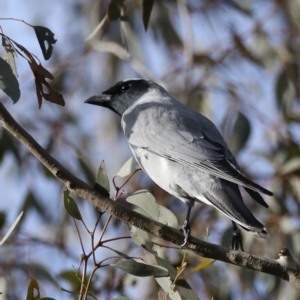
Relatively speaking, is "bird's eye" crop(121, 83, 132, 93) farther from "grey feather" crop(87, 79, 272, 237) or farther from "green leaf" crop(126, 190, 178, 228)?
"green leaf" crop(126, 190, 178, 228)

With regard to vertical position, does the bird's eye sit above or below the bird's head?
above

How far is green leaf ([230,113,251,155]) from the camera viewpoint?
4.48 metres

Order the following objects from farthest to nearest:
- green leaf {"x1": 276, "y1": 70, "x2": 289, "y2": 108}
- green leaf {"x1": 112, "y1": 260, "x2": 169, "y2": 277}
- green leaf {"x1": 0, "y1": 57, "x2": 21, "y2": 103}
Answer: green leaf {"x1": 276, "y1": 70, "x2": 289, "y2": 108} → green leaf {"x1": 112, "y1": 260, "x2": 169, "y2": 277} → green leaf {"x1": 0, "y1": 57, "x2": 21, "y2": 103}

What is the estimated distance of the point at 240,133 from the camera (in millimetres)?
4586

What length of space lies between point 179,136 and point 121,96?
0.91 m

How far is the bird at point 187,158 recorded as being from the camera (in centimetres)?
290

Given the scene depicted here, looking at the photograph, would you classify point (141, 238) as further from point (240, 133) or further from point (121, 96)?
point (240, 133)

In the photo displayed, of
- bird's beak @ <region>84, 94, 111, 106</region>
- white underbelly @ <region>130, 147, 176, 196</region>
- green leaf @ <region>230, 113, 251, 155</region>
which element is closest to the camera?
white underbelly @ <region>130, 147, 176, 196</region>

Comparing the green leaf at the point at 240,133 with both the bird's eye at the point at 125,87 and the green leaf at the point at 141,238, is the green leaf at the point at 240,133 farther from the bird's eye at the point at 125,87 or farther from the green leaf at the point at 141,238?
the green leaf at the point at 141,238

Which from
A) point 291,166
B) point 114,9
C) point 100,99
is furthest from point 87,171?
point 114,9

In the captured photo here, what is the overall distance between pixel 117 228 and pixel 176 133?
2.17m

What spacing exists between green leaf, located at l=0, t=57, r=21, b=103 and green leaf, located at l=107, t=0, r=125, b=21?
3.01ft

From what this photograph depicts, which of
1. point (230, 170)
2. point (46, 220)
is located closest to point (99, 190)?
point (230, 170)

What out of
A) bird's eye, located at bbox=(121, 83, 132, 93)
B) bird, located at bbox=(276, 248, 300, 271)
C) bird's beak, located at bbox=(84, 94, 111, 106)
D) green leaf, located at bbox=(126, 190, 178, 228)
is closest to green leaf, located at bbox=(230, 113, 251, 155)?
bird's eye, located at bbox=(121, 83, 132, 93)
